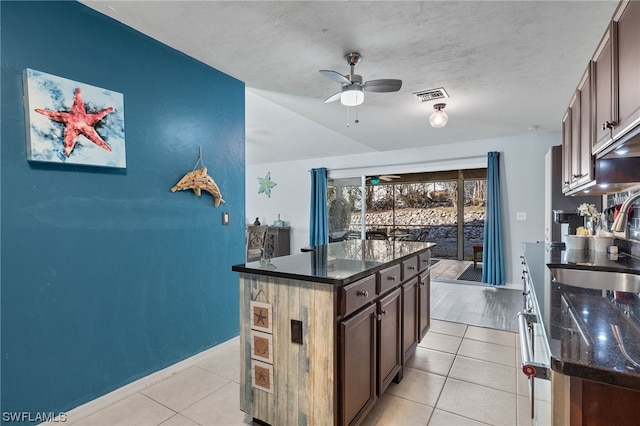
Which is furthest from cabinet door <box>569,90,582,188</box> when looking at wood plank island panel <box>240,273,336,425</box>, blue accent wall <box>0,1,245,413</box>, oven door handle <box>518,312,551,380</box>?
blue accent wall <box>0,1,245,413</box>

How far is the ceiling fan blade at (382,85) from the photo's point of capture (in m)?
2.59

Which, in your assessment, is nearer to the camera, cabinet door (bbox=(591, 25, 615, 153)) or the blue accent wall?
cabinet door (bbox=(591, 25, 615, 153))

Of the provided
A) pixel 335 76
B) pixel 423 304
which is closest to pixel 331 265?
pixel 423 304

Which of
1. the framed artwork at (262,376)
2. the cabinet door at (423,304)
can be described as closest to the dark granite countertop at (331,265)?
the cabinet door at (423,304)

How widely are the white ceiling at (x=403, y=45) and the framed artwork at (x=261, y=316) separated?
181 centimetres

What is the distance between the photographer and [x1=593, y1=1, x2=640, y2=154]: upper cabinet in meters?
1.26

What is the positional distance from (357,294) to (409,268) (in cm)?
90

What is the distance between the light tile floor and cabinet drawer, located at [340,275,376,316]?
78 centimetres

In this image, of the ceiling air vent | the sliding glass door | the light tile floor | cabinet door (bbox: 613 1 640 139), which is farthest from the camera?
the sliding glass door

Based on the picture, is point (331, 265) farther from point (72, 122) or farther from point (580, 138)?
point (580, 138)

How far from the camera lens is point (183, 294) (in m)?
2.66

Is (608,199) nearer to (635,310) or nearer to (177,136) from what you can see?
(635,310)

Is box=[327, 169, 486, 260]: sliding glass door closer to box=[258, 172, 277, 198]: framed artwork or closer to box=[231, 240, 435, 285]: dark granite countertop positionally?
box=[258, 172, 277, 198]: framed artwork

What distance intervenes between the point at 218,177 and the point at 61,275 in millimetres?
1416
